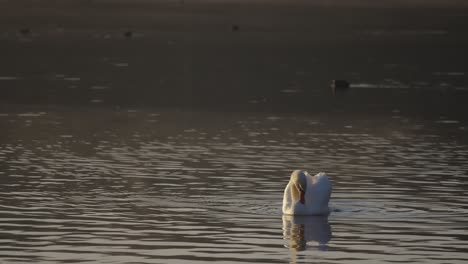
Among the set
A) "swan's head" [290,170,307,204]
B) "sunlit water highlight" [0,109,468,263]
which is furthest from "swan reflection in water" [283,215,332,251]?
"swan's head" [290,170,307,204]

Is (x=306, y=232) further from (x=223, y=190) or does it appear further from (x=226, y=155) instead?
(x=226, y=155)

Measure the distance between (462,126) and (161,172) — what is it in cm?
1426

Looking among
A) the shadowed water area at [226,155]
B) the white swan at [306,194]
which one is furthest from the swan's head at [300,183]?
the shadowed water area at [226,155]

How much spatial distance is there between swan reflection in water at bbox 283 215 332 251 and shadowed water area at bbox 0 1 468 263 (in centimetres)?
5

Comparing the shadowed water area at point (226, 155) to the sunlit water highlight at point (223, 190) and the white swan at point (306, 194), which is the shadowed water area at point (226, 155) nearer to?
the sunlit water highlight at point (223, 190)

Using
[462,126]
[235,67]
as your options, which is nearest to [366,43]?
[235,67]

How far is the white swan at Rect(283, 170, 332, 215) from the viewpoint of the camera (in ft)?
77.4

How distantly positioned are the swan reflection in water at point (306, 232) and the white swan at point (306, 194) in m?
0.13

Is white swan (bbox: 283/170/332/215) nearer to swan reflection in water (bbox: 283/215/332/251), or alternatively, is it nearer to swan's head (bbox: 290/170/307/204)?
swan's head (bbox: 290/170/307/204)

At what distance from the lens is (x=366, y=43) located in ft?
325

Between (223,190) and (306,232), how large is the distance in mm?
4436

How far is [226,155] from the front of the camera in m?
32.9

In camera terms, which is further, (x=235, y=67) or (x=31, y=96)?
(x=235, y=67)

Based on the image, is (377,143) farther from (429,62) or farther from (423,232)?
(429,62)
